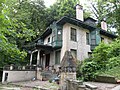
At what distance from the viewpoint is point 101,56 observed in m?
9.73

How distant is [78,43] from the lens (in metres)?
15.9

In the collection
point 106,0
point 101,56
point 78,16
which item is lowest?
point 101,56

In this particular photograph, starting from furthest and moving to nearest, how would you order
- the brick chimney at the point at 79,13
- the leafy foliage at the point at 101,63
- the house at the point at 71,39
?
the brick chimney at the point at 79,13 < the house at the point at 71,39 < the leafy foliage at the point at 101,63

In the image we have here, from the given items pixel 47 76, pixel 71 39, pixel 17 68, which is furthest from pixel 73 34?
pixel 17 68

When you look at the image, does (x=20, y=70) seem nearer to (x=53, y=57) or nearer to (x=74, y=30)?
(x=53, y=57)

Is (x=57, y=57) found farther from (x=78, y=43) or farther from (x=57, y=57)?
(x=78, y=43)

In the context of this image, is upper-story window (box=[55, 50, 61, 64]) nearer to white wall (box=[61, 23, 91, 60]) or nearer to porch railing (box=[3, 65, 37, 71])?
white wall (box=[61, 23, 91, 60])

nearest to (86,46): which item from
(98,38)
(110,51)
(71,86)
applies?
(98,38)

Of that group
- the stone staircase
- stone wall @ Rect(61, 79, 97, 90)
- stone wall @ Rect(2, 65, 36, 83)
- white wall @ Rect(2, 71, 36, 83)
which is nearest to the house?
stone wall @ Rect(2, 65, 36, 83)

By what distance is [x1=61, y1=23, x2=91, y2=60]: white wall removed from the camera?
49.3ft

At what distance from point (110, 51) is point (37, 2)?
1836cm

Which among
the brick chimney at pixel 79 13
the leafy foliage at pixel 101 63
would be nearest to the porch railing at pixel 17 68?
the leafy foliage at pixel 101 63

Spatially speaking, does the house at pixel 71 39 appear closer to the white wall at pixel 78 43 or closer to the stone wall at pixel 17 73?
the white wall at pixel 78 43

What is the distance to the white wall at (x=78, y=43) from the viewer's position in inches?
591
